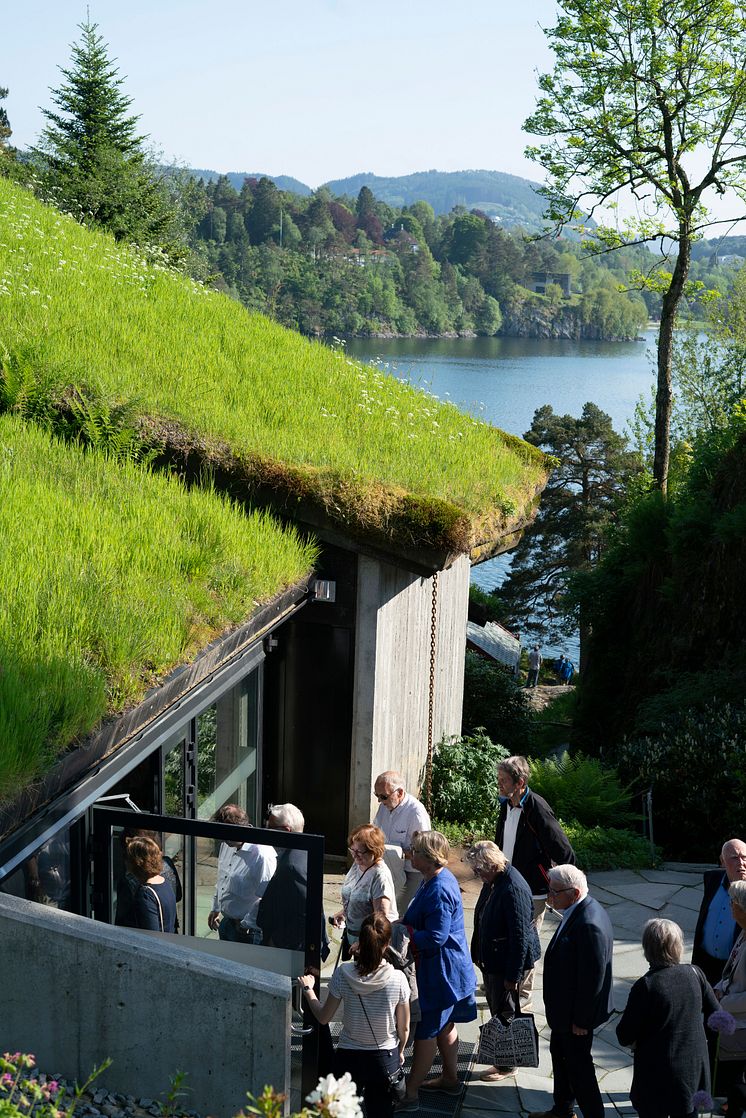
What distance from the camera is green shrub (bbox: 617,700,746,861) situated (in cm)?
1249

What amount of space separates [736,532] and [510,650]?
16.7m

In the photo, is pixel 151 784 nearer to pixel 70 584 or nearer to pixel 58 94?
pixel 70 584

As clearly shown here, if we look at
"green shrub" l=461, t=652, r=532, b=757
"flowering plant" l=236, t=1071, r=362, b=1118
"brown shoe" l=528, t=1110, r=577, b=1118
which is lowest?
"green shrub" l=461, t=652, r=532, b=757

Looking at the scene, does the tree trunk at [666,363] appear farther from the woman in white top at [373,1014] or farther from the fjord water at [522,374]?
the fjord water at [522,374]

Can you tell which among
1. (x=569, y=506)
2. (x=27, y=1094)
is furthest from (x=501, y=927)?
(x=569, y=506)

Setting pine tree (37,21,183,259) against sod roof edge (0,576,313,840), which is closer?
sod roof edge (0,576,313,840)

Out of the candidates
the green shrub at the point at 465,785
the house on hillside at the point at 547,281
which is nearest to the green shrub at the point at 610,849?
the green shrub at the point at 465,785

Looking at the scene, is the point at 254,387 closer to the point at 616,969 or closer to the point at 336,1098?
the point at 616,969

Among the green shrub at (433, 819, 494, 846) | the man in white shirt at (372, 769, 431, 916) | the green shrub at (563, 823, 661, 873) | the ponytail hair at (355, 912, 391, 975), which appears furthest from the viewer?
the green shrub at (563, 823, 661, 873)

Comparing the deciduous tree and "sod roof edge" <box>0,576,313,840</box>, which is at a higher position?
the deciduous tree

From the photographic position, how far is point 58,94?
3253 centimetres

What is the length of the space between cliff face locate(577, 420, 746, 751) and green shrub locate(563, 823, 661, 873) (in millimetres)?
3377

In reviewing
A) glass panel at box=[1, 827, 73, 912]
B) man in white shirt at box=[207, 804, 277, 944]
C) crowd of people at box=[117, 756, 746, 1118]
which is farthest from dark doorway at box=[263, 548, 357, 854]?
glass panel at box=[1, 827, 73, 912]

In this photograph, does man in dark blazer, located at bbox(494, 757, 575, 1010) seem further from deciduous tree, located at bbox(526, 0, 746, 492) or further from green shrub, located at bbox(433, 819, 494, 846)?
deciduous tree, located at bbox(526, 0, 746, 492)
